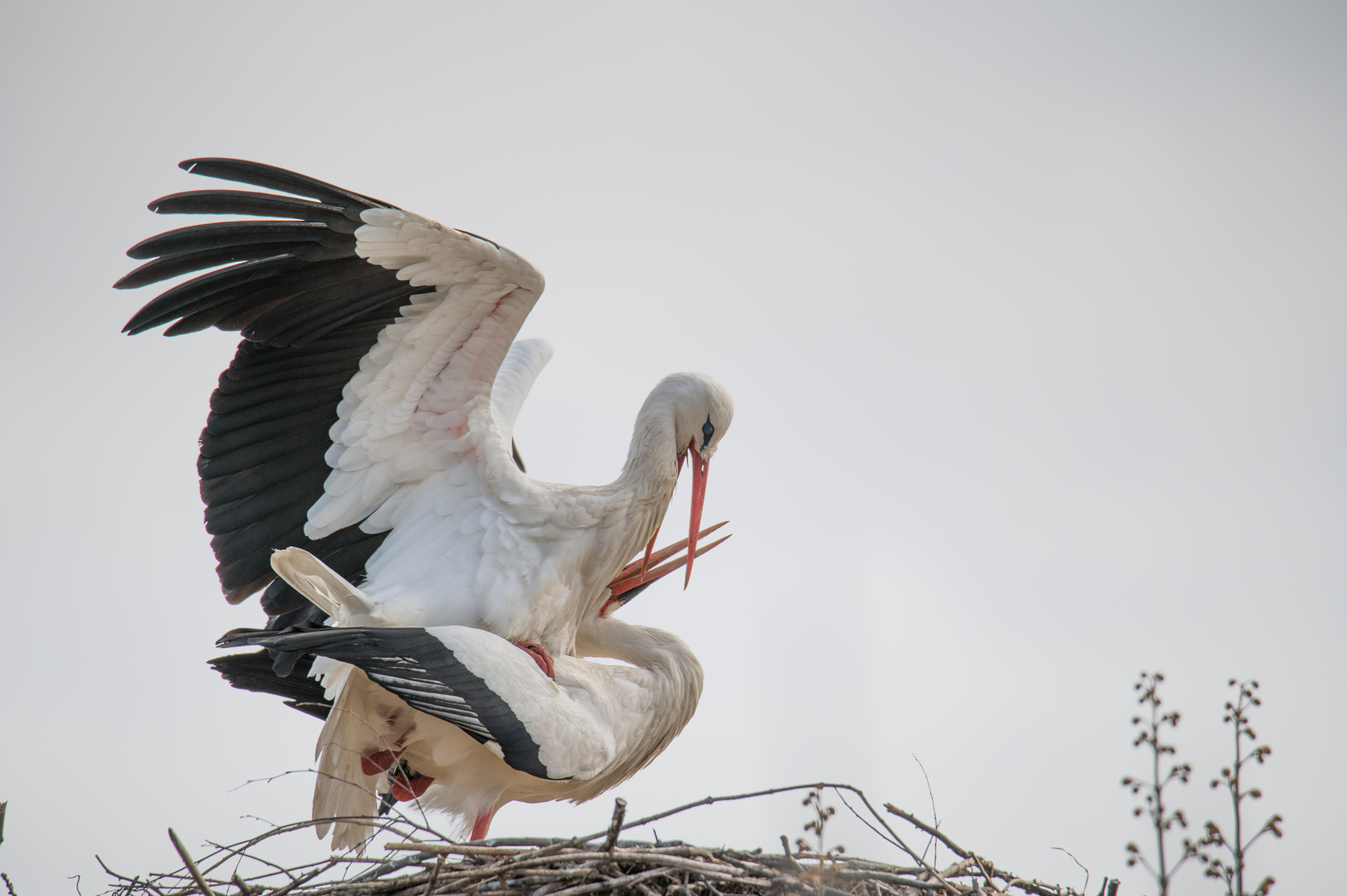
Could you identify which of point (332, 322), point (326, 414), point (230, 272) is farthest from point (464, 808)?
point (230, 272)

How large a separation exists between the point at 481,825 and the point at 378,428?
127 centimetres

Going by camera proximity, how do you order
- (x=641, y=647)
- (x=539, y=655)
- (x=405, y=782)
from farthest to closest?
(x=641, y=647) → (x=405, y=782) → (x=539, y=655)

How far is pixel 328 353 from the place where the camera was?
318 cm

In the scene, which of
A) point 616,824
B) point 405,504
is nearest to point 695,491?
point 405,504

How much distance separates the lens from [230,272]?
306 centimetres

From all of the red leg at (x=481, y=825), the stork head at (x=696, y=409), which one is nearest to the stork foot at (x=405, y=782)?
the red leg at (x=481, y=825)

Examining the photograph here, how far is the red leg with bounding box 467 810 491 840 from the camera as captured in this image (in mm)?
3424

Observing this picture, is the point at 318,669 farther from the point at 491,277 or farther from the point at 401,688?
the point at 491,277

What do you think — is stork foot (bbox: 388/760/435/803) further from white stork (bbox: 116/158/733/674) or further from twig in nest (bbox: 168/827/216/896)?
twig in nest (bbox: 168/827/216/896)

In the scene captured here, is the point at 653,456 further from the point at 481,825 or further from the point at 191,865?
the point at 191,865

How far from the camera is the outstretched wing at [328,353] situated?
294 cm

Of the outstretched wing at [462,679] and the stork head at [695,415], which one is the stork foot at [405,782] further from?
the stork head at [695,415]

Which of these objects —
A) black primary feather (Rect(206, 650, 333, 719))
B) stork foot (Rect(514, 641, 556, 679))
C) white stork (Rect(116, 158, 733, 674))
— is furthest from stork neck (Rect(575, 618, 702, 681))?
black primary feather (Rect(206, 650, 333, 719))

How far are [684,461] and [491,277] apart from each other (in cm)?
104
